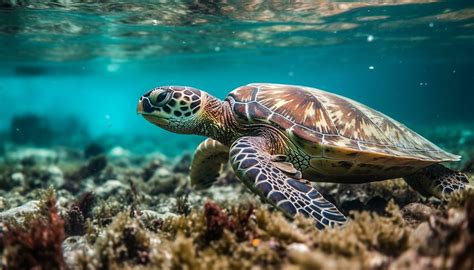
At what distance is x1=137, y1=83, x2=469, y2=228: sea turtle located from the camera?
13.9ft

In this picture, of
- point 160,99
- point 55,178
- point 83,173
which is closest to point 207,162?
point 160,99

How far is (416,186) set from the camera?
520cm

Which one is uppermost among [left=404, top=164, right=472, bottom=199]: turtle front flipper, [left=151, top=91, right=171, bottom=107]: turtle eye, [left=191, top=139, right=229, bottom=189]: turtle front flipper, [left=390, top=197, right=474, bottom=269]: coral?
[left=390, top=197, right=474, bottom=269]: coral

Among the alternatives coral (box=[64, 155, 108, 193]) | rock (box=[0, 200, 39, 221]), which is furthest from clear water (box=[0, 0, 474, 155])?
rock (box=[0, 200, 39, 221])

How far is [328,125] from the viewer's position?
4625 mm

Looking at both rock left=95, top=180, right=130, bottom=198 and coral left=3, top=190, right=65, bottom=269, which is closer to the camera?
coral left=3, top=190, right=65, bottom=269

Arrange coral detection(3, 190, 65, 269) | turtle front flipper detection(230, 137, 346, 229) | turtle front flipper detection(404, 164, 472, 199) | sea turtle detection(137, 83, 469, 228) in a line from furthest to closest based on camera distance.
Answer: turtle front flipper detection(404, 164, 472, 199)
sea turtle detection(137, 83, 469, 228)
turtle front flipper detection(230, 137, 346, 229)
coral detection(3, 190, 65, 269)

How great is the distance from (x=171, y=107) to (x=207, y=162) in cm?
183

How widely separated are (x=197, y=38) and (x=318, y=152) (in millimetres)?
14387

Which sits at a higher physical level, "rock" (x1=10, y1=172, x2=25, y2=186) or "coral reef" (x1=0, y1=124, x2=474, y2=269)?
"coral reef" (x1=0, y1=124, x2=474, y2=269)

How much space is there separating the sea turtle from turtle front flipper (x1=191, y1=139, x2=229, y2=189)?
2.23ft

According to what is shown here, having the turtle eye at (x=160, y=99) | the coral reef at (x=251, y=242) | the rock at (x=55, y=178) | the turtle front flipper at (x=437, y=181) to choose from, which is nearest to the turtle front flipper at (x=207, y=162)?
the turtle eye at (x=160, y=99)

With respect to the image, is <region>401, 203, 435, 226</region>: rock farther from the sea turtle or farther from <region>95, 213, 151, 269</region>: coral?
<region>95, 213, 151, 269</region>: coral

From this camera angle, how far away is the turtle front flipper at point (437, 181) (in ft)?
15.4
